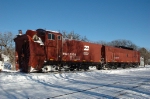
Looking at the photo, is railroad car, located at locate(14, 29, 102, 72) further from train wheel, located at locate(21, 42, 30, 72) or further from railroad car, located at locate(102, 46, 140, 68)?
railroad car, located at locate(102, 46, 140, 68)

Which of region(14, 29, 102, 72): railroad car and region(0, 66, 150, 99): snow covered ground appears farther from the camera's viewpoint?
region(14, 29, 102, 72): railroad car

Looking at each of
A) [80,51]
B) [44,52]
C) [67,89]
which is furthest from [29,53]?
[67,89]

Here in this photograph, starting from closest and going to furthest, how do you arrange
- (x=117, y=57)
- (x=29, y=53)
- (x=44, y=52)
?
(x=29, y=53)
(x=44, y=52)
(x=117, y=57)

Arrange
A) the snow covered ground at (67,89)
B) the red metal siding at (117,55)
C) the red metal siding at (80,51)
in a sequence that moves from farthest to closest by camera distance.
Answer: the red metal siding at (117,55)
the red metal siding at (80,51)
the snow covered ground at (67,89)

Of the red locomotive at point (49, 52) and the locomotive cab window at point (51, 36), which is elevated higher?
the locomotive cab window at point (51, 36)

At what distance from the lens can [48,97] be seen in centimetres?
732

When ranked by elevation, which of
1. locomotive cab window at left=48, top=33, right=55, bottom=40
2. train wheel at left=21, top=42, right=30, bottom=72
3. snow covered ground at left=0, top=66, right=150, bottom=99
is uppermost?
locomotive cab window at left=48, top=33, right=55, bottom=40

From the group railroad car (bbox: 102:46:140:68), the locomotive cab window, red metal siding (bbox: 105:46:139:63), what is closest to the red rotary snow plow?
the locomotive cab window

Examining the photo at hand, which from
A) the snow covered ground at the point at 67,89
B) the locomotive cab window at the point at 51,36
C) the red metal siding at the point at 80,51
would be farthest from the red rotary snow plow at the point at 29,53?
the snow covered ground at the point at 67,89

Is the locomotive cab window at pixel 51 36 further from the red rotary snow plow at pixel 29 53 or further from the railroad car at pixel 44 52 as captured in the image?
the red rotary snow plow at pixel 29 53

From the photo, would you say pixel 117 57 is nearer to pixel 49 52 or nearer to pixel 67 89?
pixel 49 52

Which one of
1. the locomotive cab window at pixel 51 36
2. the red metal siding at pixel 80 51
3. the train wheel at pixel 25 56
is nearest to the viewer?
the train wheel at pixel 25 56

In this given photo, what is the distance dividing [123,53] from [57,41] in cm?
1972

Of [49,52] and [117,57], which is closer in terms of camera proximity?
[49,52]
